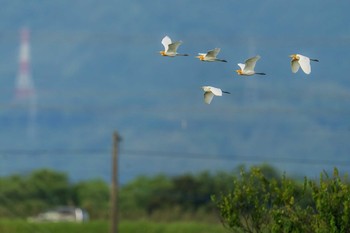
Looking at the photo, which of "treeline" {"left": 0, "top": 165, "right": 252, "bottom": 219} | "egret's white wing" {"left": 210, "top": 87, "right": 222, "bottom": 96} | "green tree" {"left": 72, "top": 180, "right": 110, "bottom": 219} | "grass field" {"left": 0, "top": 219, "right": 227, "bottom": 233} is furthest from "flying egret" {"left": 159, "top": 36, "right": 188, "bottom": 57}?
"green tree" {"left": 72, "top": 180, "right": 110, "bottom": 219}

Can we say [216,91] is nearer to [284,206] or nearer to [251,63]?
[251,63]

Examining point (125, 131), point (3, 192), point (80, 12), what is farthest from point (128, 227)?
point (80, 12)

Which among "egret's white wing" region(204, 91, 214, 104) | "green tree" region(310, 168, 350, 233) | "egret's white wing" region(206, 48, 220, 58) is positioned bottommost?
"green tree" region(310, 168, 350, 233)

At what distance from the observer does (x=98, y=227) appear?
172 feet

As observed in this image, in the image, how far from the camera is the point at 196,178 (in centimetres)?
6881

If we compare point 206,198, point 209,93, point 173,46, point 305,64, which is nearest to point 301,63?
point 305,64

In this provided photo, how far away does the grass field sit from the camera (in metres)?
51.3

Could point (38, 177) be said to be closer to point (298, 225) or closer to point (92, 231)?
point (92, 231)

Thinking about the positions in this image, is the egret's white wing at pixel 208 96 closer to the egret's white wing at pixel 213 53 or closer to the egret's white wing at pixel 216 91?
the egret's white wing at pixel 216 91

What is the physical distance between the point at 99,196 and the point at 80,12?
4601 inches

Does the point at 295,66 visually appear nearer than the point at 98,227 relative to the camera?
Yes

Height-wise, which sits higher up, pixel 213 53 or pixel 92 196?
pixel 92 196

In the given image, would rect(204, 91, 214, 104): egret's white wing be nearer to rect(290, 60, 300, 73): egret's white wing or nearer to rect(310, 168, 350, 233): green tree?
rect(290, 60, 300, 73): egret's white wing

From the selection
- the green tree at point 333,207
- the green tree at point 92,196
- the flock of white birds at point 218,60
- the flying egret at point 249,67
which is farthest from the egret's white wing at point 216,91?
the green tree at point 92,196
